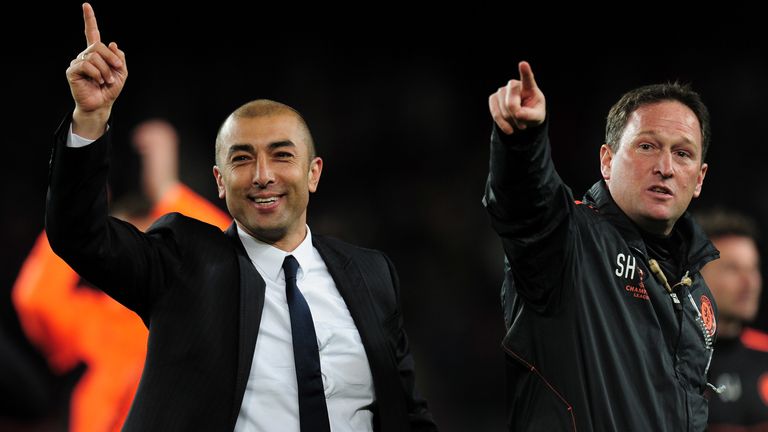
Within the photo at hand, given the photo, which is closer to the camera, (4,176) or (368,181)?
(4,176)

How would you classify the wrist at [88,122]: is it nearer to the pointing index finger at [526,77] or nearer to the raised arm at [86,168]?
the raised arm at [86,168]

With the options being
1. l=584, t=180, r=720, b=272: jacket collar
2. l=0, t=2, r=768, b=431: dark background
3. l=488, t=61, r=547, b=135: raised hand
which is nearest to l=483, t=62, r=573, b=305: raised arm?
l=488, t=61, r=547, b=135: raised hand

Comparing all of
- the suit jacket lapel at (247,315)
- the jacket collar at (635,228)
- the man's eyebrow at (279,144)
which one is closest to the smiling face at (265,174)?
the man's eyebrow at (279,144)

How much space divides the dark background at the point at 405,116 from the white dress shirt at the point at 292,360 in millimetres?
1808

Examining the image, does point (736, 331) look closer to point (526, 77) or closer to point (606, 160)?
point (606, 160)

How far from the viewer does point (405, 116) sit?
13.8 feet

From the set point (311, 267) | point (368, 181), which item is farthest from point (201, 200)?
point (311, 267)

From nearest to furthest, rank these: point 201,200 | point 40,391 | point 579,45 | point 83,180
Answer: point 83,180
point 40,391
point 201,200
point 579,45

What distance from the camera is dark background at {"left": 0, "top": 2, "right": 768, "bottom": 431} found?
150 inches

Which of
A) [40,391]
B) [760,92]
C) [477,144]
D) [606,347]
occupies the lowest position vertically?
[40,391]

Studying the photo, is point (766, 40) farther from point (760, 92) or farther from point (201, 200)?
point (201, 200)

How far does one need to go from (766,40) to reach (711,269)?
1.24 metres

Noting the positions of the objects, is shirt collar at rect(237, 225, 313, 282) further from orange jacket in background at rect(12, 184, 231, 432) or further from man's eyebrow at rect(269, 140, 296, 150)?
orange jacket in background at rect(12, 184, 231, 432)

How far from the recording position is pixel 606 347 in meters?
1.78
